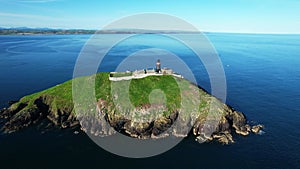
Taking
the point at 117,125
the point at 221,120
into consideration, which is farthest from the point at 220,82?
the point at 117,125

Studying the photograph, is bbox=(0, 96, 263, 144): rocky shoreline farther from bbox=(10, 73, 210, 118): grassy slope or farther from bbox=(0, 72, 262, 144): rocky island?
bbox=(10, 73, 210, 118): grassy slope

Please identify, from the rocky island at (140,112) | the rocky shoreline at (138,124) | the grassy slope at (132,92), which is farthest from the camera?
the grassy slope at (132,92)

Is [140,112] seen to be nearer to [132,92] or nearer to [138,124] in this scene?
[138,124]

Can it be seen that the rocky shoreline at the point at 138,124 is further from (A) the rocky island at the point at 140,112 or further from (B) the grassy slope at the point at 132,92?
(B) the grassy slope at the point at 132,92

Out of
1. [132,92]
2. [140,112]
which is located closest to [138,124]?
[140,112]

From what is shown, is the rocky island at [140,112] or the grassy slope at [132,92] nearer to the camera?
A: the rocky island at [140,112]

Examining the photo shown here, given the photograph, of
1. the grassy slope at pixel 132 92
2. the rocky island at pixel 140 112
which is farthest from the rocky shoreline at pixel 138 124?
the grassy slope at pixel 132 92

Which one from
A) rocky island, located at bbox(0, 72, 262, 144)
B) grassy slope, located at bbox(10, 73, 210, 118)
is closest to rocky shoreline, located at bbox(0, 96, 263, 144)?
rocky island, located at bbox(0, 72, 262, 144)

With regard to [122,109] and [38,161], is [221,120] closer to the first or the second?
[122,109]
